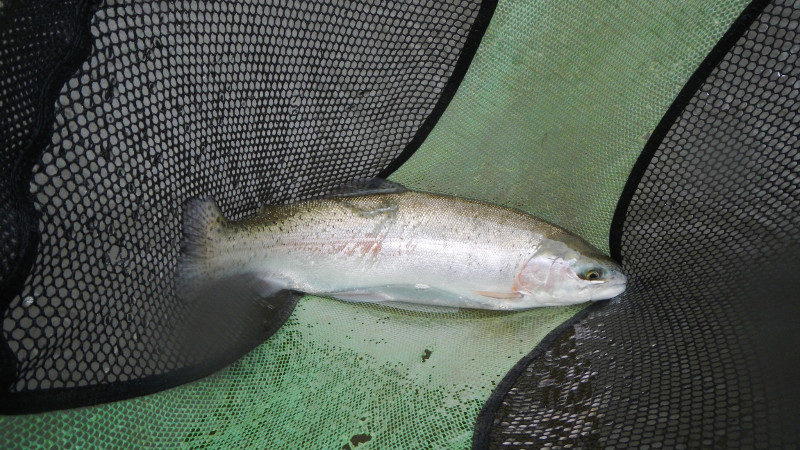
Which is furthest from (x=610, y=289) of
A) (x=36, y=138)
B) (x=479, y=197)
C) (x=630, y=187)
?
(x=36, y=138)

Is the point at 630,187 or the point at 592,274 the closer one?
the point at 592,274

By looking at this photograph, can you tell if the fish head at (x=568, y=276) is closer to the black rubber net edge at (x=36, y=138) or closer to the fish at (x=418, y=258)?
the fish at (x=418, y=258)

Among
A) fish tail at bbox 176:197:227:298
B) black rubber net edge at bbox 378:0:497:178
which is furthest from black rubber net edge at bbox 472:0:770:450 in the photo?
fish tail at bbox 176:197:227:298

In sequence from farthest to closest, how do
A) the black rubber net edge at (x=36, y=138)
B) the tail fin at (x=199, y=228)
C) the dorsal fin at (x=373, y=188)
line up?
the dorsal fin at (x=373, y=188) → the tail fin at (x=199, y=228) → the black rubber net edge at (x=36, y=138)

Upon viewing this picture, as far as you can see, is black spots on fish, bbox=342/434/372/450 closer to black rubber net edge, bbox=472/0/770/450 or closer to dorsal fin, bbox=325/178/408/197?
black rubber net edge, bbox=472/0/770/450

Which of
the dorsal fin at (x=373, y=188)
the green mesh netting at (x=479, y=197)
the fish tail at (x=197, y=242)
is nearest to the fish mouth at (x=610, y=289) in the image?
the green mesh netting at (x=479, y=197)

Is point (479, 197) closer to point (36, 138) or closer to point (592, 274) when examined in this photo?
point (592, 274)

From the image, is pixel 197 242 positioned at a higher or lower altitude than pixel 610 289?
lower
